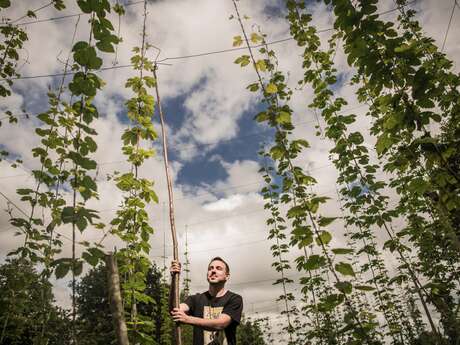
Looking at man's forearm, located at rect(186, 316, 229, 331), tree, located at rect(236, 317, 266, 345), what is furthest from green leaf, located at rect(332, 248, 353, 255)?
tree, located at rect(236, 317, 266, 345)

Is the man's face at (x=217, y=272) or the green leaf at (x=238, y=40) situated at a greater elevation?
the green leaf at (x=238, y=40)

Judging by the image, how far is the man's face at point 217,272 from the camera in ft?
12.8

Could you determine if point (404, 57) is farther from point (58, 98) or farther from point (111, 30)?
point (58, 98)

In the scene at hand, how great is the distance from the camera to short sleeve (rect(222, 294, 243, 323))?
3537 millimetres

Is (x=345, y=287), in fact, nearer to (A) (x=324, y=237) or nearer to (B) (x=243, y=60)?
(A) (x=324, y=237)

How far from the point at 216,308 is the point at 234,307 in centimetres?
26

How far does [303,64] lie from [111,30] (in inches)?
161

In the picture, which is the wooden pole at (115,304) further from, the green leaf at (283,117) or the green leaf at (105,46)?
the green leaf at (283,117)

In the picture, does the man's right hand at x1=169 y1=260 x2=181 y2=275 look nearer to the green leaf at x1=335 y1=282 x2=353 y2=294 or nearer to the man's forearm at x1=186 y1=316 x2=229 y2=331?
the man's forearm at x1=186 y1=316 x2=229 y2=331

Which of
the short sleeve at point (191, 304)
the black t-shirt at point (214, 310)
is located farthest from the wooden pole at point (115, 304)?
the short sleeve at point (191, 304)

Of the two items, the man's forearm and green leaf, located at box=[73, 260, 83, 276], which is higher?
green leaf, located at box=[73, 260, 83, 276]

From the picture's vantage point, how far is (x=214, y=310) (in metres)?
3.72

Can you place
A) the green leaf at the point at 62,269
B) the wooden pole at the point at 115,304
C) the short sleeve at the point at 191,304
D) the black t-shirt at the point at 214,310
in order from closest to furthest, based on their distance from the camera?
the wooden pole at the point at 115,304, the green leaf at the point at 62,269, the black t-shirt at the point at 214,310, the short sleeve at the point at 191,304

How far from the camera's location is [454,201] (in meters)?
2.64
